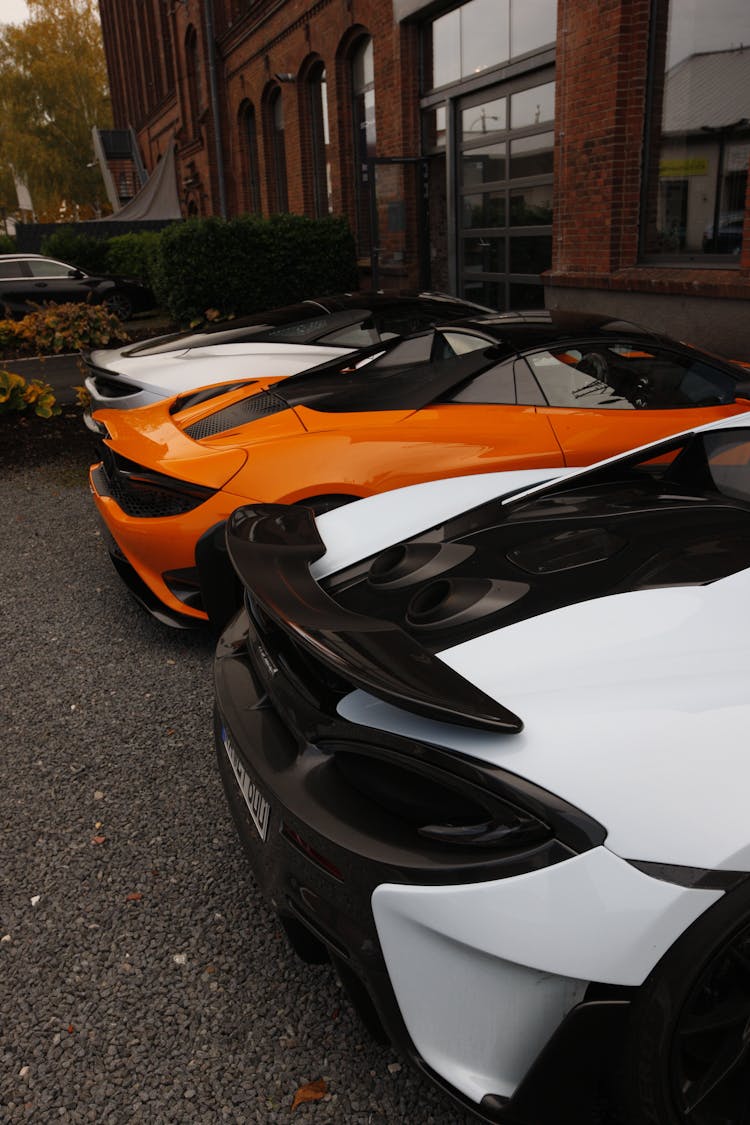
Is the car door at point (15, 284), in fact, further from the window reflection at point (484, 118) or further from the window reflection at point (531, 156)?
the window reflection at point (531, 156)

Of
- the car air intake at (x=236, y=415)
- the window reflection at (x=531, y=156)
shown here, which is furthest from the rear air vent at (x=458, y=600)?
the window reflection at (x=531, y=156)

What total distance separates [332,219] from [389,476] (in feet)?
38.7

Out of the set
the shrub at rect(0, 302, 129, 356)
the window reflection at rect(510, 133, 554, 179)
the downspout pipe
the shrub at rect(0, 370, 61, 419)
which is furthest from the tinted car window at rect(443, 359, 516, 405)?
the downspout pipe

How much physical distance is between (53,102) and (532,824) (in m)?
54.3

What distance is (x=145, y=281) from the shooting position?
20281 mm

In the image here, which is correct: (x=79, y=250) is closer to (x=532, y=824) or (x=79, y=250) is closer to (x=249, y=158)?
(x=249, y=158)

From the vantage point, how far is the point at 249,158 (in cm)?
2233

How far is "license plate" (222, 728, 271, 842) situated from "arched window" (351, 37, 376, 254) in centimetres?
1435

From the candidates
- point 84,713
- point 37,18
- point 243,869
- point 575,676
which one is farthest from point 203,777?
point 37,18

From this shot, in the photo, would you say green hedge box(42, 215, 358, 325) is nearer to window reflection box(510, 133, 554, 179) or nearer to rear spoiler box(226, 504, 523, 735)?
window reflection box(510, 133, 554, 179)

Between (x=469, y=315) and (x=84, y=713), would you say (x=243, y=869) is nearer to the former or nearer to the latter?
(x=84, y=713)

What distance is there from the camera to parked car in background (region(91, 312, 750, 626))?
3.87 m

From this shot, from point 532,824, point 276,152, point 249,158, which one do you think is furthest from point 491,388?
point 249,158

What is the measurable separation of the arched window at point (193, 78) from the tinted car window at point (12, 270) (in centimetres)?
1014
